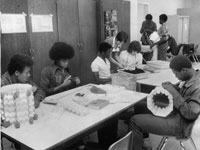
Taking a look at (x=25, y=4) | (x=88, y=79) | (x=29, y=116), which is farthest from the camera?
(x=88, y=79)

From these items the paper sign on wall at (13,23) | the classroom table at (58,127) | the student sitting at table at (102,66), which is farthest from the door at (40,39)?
the classroom table at (58,127)

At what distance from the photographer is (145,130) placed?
6.54 ft

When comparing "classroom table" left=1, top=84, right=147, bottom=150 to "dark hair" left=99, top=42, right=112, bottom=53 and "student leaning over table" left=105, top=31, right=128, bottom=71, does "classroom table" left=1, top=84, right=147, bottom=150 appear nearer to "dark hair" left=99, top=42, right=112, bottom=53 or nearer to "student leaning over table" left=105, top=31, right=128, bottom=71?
"dark hair" left=99, top=42, right=112, bottom=53

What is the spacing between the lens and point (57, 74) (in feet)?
8.31

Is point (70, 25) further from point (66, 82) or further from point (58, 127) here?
point (58, 127)

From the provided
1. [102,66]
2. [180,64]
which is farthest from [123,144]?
[102,66]

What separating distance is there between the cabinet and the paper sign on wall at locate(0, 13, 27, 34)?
6.27 meters

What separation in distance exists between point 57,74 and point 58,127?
111 centimetres

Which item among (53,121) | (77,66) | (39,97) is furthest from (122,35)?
(53,121)

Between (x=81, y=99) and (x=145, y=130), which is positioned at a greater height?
(x=81, y=99)

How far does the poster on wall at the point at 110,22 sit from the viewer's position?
464 cm

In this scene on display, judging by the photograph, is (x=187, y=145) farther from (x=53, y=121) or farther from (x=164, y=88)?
(x=53, y=121)

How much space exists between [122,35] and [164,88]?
2078mm

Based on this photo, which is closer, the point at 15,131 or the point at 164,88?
the point at 15,131
